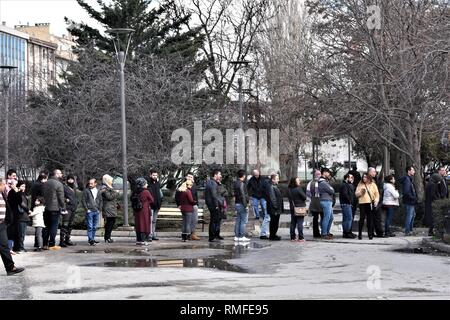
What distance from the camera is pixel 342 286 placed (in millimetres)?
10844

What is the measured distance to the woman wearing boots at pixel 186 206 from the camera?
1912cm

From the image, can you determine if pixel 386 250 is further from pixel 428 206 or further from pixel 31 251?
pixel 31 251

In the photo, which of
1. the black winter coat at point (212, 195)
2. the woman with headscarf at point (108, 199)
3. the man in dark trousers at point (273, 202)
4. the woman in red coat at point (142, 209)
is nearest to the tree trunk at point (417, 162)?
the man in dark trousers at point (273, 202)

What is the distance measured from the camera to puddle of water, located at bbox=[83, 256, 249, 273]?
13469 mm

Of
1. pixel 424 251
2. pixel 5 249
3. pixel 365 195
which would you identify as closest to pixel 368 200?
pixel 365 195

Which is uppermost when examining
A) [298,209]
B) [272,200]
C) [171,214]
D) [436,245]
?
[272,200]

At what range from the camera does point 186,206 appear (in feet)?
62.8

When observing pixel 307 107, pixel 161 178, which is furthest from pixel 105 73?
pixel 307 107

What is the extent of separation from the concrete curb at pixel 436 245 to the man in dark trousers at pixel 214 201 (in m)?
5.16

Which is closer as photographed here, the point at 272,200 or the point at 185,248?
the point at 185,248

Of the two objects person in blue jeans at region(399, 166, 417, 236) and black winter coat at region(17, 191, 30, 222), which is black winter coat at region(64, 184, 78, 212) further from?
person in blue jeans at region(399, 166, 417, 236)

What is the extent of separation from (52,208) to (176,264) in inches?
164

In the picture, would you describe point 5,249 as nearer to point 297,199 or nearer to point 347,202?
point 297,199
